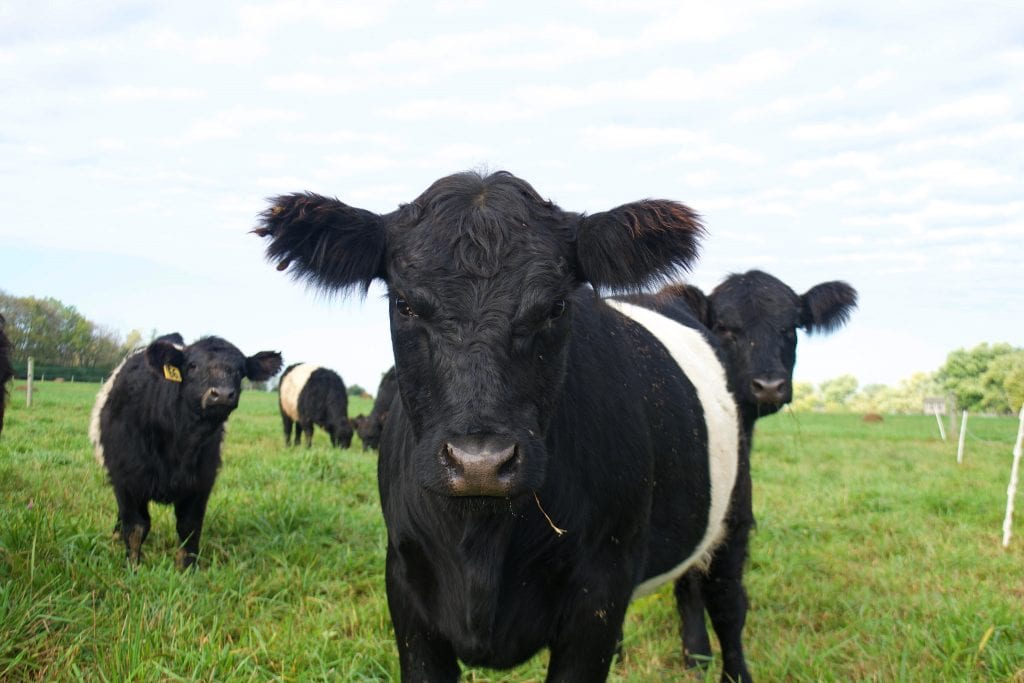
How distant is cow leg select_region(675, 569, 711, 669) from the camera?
4770mm

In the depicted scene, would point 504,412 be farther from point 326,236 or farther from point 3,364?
point 3,364

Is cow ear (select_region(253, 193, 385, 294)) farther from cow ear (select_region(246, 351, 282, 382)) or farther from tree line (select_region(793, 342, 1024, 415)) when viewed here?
tree line (select_region(793, 342, 1024, 415))

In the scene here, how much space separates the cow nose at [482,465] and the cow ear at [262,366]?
5.91m

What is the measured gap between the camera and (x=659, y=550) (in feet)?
11.3

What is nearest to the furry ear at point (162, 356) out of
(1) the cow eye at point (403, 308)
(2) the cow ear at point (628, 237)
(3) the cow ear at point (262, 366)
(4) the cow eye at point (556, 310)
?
(3) the cow ear at point (262, 366)

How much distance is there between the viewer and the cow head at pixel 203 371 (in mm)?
6871

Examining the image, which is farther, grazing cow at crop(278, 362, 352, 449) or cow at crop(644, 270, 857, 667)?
grazing cow at crop(278, 362, 352, 449)

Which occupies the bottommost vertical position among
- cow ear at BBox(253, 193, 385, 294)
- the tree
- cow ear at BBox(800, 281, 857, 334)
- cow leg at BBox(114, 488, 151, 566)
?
cow leg at BBox(114, 488, 151, 566)

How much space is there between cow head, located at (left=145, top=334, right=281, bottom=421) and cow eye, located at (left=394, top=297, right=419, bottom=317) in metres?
4.66

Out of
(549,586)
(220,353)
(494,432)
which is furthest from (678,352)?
(220,353)

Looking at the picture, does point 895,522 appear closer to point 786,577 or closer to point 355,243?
point 786,577

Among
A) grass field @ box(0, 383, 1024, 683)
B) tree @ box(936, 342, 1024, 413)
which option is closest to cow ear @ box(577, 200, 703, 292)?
grass field @ box(0, 383, 1024, 683)

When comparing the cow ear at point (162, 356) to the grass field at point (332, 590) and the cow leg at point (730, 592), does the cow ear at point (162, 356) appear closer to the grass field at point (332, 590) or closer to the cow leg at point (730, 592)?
the grass field at point (332, 590)

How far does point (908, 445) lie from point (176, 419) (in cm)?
1997
